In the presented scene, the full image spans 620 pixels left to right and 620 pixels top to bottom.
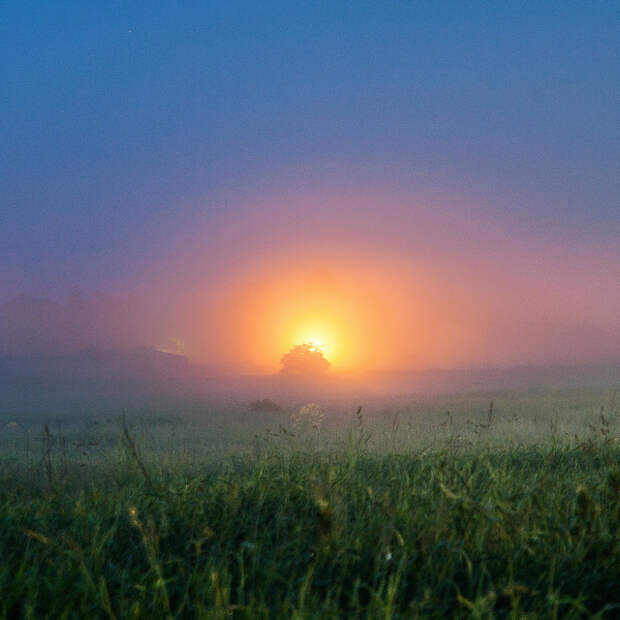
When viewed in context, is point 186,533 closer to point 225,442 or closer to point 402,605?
point 402,605

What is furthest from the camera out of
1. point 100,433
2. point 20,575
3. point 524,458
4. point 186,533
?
point 100,433

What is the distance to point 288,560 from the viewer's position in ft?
12.3

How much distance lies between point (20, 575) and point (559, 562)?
3022 millimetres

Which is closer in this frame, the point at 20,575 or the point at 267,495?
the point at 20,575

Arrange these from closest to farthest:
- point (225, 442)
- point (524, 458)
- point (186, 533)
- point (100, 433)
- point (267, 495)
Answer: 1. point (186, 533)
2. point (267, 495)
3. point (524, 458)
4. point (225, 442)
5. point (100, 433)

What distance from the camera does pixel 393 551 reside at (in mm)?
3771

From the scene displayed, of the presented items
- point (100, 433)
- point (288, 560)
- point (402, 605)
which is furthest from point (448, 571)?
point (100, 433)

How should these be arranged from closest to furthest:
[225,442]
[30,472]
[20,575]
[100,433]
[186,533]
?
[20,575], [186,533], [30,472], [225,442], [100,433]

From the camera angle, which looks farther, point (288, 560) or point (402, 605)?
point (288, 560)

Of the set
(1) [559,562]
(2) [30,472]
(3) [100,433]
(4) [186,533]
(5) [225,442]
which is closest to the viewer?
(1) [559,562]

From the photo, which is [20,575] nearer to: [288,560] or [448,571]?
[288,560]

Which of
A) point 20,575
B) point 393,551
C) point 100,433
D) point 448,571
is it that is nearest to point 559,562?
point 448,571

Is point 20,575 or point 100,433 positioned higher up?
point 20,575

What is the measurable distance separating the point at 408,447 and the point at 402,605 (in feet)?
18.9
